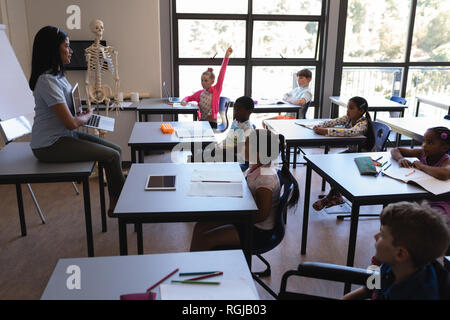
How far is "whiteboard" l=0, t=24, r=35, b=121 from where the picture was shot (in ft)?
12.3

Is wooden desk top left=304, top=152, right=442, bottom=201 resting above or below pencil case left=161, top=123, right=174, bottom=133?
below

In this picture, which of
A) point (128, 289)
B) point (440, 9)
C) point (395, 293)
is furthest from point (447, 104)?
point (128, 289)

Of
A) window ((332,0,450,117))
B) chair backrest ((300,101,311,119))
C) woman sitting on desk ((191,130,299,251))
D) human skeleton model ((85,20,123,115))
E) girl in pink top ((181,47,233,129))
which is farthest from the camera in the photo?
window ((332,0,450,117))

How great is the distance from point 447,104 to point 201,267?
411 centimetres

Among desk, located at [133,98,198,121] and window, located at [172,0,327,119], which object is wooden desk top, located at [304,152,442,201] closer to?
desk, located at [133,98,198,121]

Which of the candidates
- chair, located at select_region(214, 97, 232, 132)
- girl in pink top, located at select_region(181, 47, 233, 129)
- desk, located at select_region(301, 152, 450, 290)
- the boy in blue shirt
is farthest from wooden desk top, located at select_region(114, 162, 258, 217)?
girl in pink top, located at select_region(181, 47, 233, 129)

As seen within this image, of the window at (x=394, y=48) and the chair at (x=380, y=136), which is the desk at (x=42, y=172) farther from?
the window at (x=394, y=48)

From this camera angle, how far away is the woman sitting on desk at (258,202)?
2.14 meters

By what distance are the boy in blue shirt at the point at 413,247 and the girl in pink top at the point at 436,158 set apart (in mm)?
1209

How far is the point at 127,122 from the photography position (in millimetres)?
4848

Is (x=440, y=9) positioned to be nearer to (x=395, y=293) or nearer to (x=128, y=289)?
(x=395, y=293)

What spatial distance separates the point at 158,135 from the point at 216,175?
1.11 metres

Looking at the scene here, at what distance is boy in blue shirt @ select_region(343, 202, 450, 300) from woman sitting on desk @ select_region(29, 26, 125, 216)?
2053 mm

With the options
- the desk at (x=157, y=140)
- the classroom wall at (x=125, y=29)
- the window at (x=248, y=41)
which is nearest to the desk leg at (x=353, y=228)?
the desk at (x=157, y=140)
